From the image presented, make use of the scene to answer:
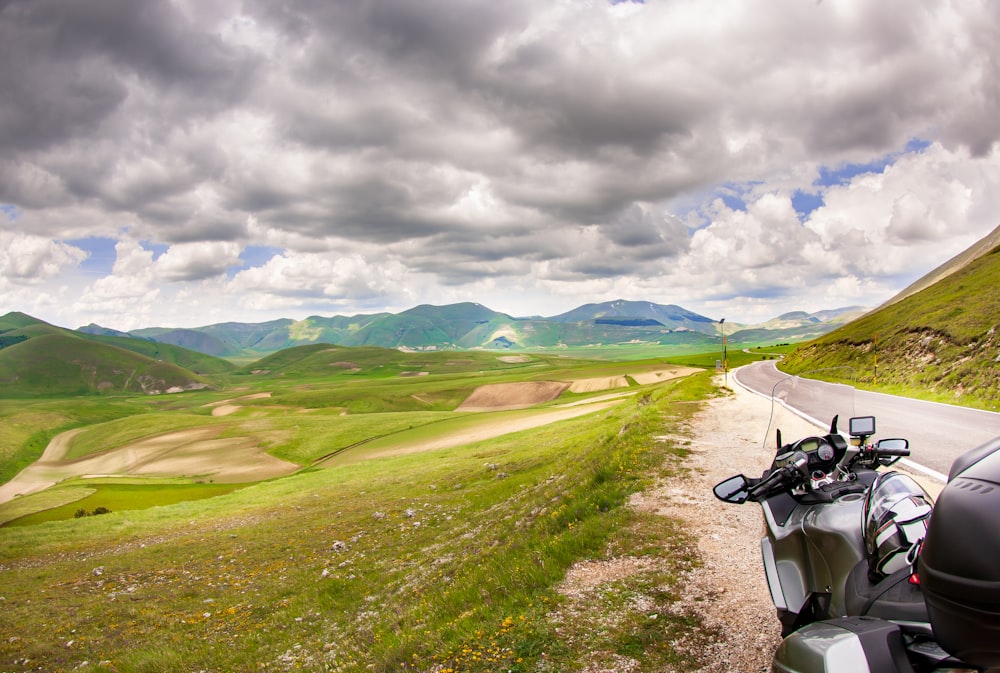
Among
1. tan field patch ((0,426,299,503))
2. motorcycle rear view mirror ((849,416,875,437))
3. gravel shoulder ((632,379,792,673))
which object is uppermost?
motorcycle rear view mirror ((849,416,875,437))

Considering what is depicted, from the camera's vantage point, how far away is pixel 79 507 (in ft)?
180

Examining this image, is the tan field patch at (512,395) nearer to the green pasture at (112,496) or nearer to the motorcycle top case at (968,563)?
the green pasture at (112,496)

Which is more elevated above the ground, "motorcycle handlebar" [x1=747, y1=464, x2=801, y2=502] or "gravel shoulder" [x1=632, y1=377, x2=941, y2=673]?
"motorcycle handlebar" [x1=747, y1=464, x2=801, y2=502]

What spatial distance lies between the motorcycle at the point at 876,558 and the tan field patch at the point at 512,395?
115m

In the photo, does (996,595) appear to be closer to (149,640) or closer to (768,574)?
(768,574)

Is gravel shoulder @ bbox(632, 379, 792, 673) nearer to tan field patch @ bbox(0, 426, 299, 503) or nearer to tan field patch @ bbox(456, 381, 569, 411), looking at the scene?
tan field patch @ bbox(0, 426, 299, 503)

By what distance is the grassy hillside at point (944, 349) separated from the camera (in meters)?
29.8

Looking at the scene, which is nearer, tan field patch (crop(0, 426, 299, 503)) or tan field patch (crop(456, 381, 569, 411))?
tan field patch (crop(0, 426, 299, 503))

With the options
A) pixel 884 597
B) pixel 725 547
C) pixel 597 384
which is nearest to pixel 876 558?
pixel 884 597

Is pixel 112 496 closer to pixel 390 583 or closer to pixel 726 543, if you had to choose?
pixel 390 583

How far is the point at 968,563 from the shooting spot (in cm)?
225

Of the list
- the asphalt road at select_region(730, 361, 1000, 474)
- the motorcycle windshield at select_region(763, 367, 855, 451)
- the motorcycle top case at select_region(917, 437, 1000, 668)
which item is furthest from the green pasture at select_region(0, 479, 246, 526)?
the motorcycle top case at select_region(917, 437, 1000, 668)

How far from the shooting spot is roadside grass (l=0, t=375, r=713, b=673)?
8.01 metres

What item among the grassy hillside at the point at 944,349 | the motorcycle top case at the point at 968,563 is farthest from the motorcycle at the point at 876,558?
the grassy hillside at the point at 944,349
